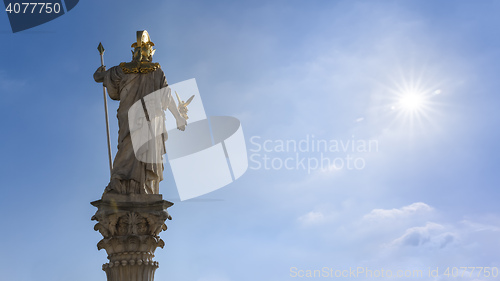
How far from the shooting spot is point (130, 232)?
15.2m

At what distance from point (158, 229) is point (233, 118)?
5.27m

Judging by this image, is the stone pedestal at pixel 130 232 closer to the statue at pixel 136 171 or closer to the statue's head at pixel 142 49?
the statue at pixel 136 171

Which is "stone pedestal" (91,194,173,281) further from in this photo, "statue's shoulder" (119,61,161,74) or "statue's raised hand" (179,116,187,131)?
"statue's shoulder" (119,61,161,74)

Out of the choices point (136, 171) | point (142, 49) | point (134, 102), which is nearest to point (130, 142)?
point (136, 171)

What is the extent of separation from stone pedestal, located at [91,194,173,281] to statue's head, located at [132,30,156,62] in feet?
12.6

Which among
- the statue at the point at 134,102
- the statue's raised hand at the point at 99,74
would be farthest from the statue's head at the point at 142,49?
the statue's raised hand at the point at 99,74

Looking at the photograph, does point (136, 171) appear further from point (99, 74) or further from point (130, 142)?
point (99, 74)

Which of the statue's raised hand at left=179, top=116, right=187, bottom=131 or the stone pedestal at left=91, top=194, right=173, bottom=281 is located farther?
the statue's raised hand at left=179, top=116, right=187, bottom=131

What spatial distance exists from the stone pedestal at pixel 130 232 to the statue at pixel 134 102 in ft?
1.70

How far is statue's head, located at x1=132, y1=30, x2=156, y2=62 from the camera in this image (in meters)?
17.2

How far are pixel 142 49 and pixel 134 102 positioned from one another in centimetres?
148

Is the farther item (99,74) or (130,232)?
(99,74)

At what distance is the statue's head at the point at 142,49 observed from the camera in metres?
17.2

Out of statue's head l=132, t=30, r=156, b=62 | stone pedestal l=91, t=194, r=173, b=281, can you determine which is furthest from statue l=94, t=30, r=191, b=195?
stone pedestal l=91, t=194, r=173, b=281
